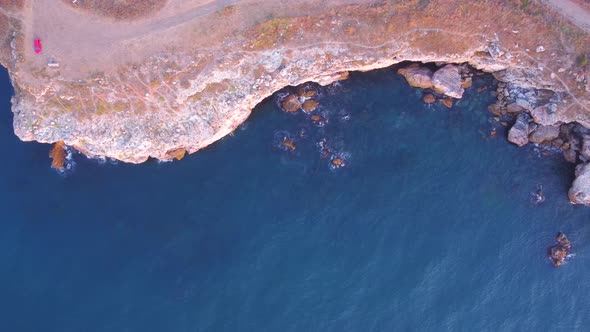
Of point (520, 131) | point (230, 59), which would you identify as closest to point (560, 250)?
point (520, 131)

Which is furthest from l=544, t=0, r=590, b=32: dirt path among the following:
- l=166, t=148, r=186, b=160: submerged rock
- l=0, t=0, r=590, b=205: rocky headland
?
l=166, t=148, r=186, b=160: submerged rock

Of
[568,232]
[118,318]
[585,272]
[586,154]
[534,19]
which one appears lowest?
[585,272]

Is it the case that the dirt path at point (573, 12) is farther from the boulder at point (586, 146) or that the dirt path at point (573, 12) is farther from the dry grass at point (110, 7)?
the dry grass at point (110, 7)

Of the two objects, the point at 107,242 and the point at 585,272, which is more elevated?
the point at 107,242

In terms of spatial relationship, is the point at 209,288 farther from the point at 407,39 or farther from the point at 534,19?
the point at 534,19

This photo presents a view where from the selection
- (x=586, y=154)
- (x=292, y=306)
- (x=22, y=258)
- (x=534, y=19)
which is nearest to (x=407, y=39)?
(x=534, y=19)

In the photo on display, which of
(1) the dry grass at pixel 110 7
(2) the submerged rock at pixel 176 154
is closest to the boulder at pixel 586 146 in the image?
(2) the submerged rock at pixel 176 154

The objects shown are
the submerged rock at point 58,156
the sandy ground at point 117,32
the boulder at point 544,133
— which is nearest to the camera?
the sandy ground at point 117,32
